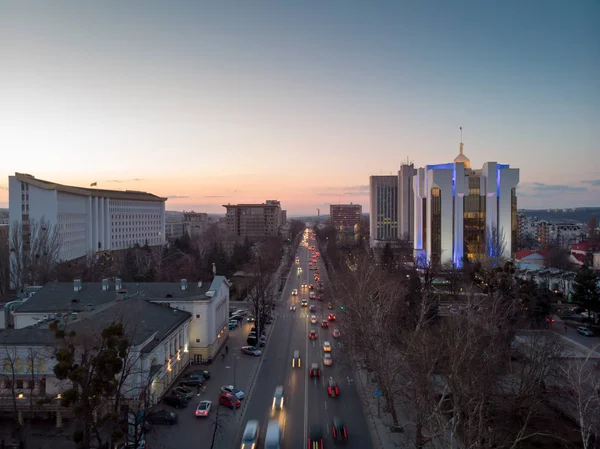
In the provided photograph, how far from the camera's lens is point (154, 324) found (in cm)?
2002

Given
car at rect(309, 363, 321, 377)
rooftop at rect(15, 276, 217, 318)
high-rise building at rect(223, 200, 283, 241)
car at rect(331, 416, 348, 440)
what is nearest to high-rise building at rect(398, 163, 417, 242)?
high-rise building at rect(223, 200, 283, 241)

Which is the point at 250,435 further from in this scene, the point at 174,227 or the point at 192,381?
the point at 174,227

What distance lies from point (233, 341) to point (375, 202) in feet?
260

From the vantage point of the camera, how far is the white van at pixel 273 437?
14411 mm

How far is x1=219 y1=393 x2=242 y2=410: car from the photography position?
18.0m

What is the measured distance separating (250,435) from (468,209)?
1645 inches

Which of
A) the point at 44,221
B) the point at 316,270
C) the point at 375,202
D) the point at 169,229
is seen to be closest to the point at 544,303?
the point at 316,270

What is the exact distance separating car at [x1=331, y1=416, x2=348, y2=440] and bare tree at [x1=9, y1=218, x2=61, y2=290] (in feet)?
105

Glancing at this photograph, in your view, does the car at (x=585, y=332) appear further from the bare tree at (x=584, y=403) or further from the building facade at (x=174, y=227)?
the building facade at (x=174, y=227)

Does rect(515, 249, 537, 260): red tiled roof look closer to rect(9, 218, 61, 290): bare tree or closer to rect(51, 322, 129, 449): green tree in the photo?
rect(9, 218, 61, 290): bare tree

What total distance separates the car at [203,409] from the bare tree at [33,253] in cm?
2741

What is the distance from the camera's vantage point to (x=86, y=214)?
191ft

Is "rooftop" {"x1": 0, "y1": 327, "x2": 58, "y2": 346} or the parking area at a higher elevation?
"rooftop" {"x1": 0, "y1": 327, "x2": 58, "y2": 346}

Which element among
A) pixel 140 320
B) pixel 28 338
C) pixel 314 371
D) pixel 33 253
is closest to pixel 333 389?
pixel 314 371
